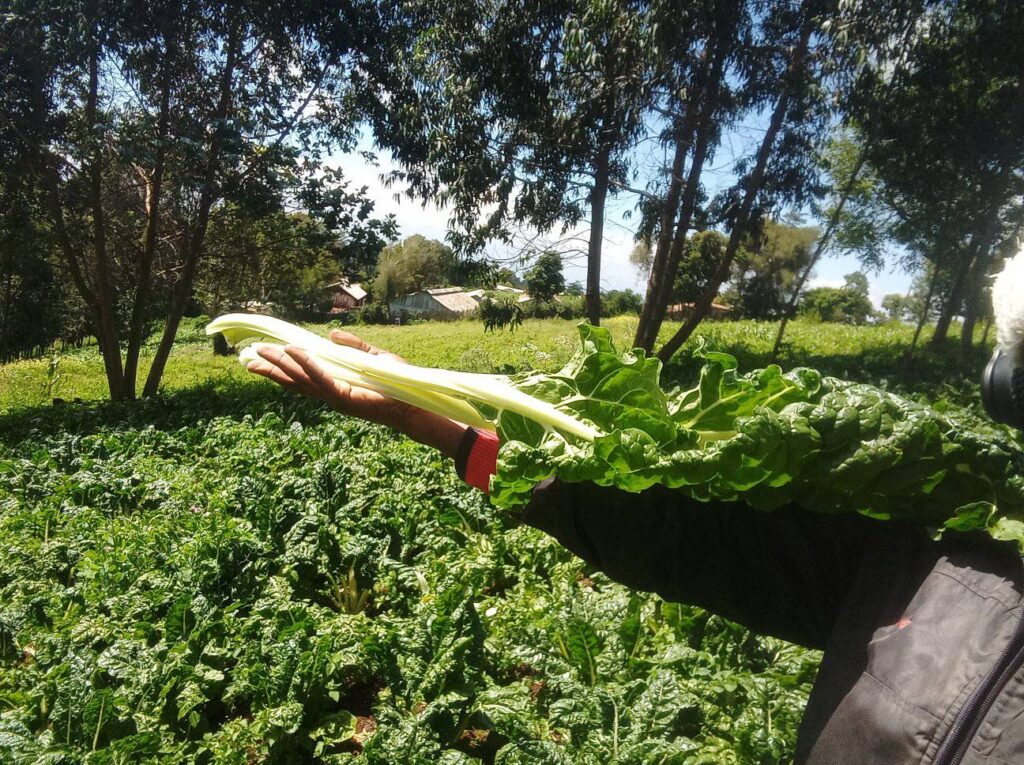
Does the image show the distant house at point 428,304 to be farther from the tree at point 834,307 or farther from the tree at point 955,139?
the tree at point 955,139

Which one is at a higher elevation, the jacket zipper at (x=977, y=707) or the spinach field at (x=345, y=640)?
the jacket zipper at (x=977, y=707)

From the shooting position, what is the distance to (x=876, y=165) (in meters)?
9.09

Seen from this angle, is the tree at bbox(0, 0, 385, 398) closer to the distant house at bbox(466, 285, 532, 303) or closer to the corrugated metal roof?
the distant house at bbox(466, 285, 532, 303)

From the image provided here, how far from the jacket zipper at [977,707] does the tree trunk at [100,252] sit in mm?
10831

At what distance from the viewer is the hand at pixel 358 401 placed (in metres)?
2.04

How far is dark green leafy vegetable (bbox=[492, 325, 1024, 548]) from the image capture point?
1.23m

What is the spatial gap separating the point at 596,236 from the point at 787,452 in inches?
384

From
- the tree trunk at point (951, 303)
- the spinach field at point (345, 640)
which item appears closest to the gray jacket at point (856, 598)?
the spinach field at point (345, 640)

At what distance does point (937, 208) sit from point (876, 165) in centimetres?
103

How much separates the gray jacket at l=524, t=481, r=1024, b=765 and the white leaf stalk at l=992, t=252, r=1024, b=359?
1.18ft

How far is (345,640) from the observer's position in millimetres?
3186

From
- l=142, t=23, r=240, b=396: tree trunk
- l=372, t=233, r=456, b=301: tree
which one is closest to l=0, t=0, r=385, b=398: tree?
l=142, t=23, r=240, b=396: tree trunk

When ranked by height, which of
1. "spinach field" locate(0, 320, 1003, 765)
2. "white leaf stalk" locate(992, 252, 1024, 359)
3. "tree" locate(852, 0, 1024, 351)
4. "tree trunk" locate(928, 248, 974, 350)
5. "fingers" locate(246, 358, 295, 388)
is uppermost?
"tree" locate(852, 0, 1024, 351)

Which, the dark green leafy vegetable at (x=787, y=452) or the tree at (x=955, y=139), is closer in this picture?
the dark green leafy vegetable at (x=787, y=452)
